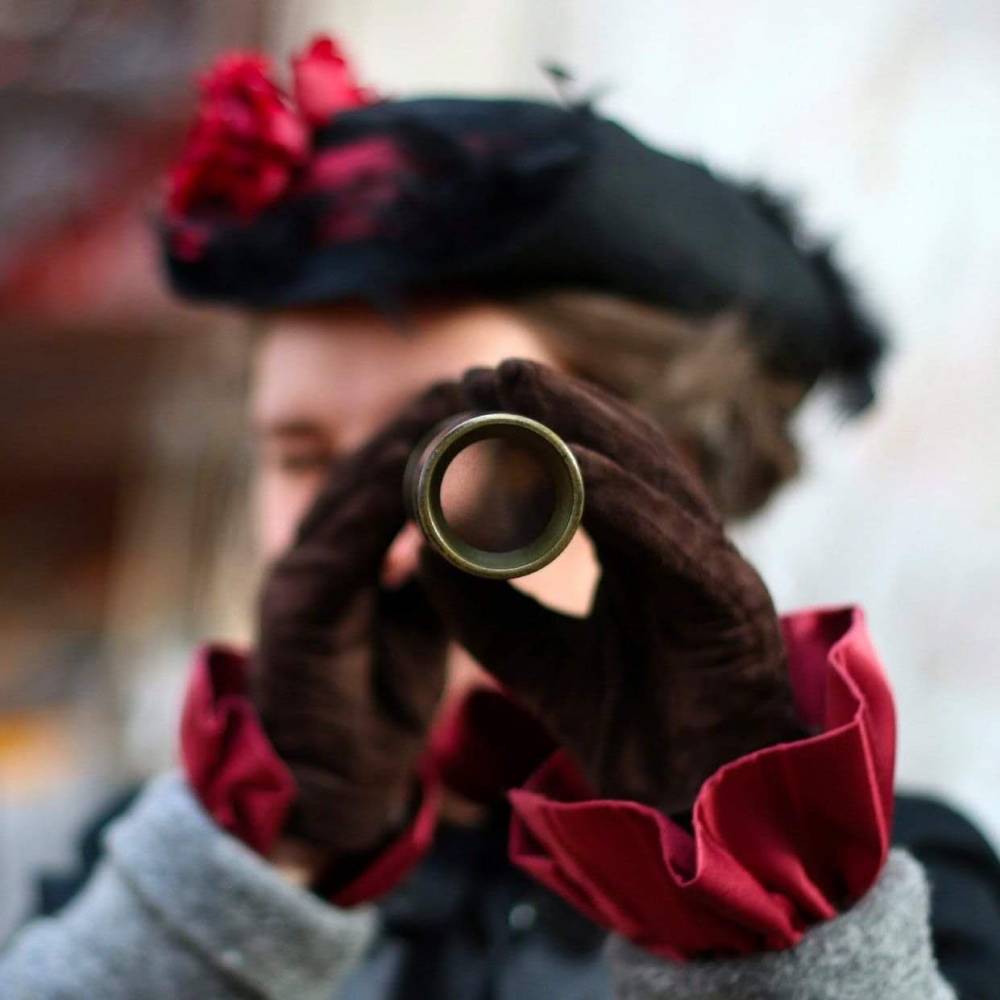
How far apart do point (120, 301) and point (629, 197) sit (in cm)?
159

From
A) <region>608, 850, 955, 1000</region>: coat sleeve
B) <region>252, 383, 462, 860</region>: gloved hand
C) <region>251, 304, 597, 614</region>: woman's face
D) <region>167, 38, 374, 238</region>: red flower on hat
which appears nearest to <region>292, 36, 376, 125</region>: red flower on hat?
<region>167, 38, 374, 238</region>: red flower on hat

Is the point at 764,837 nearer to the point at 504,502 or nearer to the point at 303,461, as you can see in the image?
the point at 504,502

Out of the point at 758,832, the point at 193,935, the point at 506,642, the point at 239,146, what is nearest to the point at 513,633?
the point at 506,642

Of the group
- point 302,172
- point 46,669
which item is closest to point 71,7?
point 46,669

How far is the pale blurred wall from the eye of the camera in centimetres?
82

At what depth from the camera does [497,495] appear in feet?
1.03

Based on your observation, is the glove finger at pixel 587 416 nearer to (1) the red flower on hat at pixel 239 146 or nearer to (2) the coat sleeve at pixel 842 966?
(2) the coat sleeve at pixel 842 966

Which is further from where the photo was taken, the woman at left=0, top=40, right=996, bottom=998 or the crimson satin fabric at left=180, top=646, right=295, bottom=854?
the crimson satin fabric at left=180, top=646, right=295, bottom=854

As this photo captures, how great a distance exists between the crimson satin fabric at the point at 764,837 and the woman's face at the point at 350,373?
0.21 m

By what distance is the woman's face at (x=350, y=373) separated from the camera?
60cm

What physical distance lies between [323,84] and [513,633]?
0.38 metres

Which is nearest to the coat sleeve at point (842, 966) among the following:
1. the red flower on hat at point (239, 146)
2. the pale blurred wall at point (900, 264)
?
the pale blurred wall at point (900, 264)

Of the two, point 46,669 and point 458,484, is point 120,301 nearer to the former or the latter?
point 46,669

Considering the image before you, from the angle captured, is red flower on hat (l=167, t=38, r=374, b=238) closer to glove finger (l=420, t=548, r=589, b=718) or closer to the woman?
the woman
